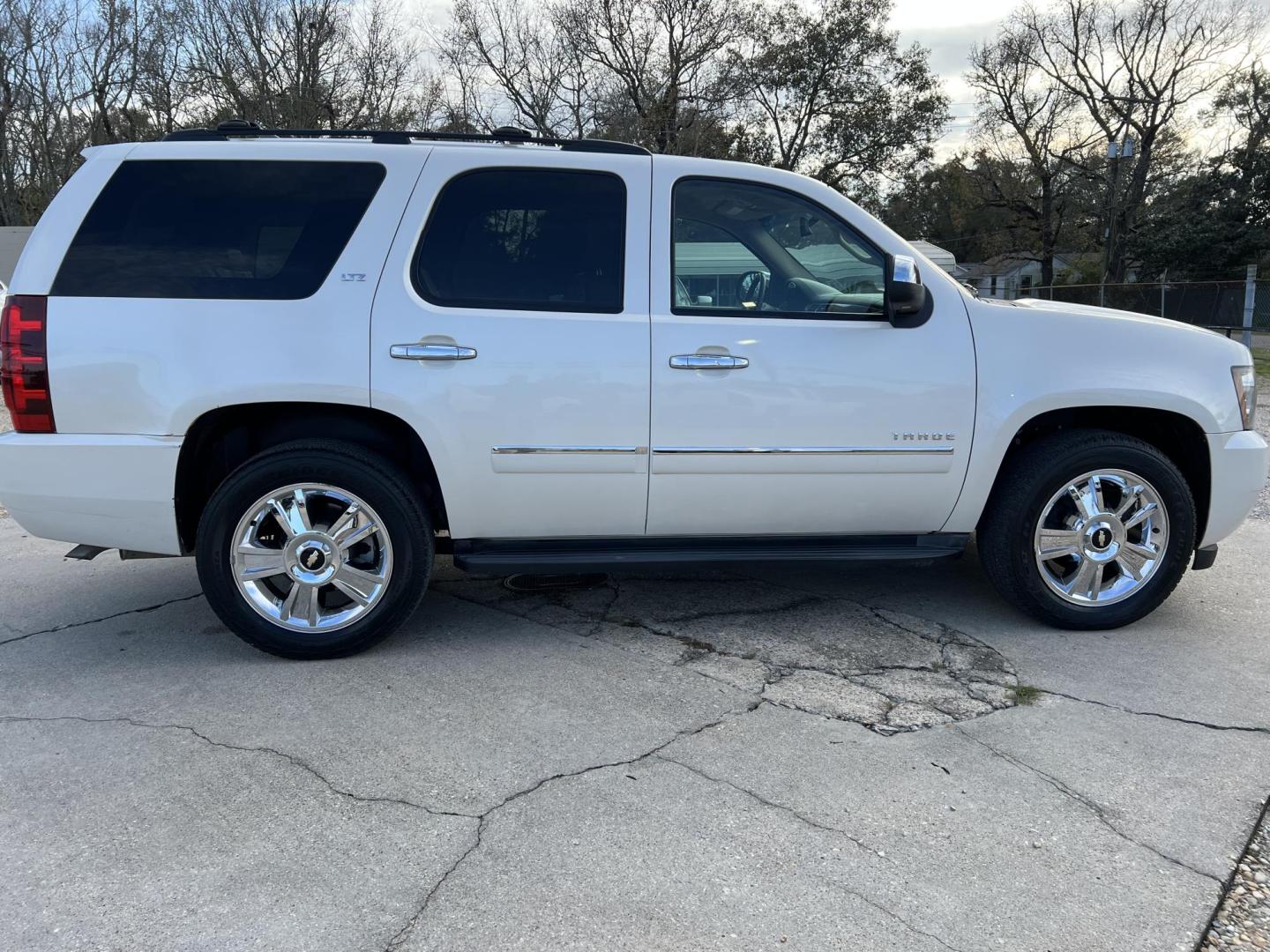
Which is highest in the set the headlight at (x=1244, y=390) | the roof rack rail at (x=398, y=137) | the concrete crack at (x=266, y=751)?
the roof rack rail at (x=398, y=137)

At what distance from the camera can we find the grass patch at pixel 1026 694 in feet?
11.1

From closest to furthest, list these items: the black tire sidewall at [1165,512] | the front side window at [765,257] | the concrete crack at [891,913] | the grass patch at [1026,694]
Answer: the concrete crack at [891,913]
the grass patch at [1026,694]
the front side window at [765,257]
the black tire sidewall at [1165,512]

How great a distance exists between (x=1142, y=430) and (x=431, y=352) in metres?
3.10

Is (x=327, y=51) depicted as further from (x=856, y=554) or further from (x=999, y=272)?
(x=999, y=272)

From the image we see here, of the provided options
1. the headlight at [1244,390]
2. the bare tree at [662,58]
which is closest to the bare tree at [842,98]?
the bare tree at [662,58]

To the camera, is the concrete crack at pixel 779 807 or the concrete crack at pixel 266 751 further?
the concrete crack at pixel 266 751

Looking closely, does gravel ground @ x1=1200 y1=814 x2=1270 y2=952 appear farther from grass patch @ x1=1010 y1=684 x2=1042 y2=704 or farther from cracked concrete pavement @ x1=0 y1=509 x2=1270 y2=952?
grass patch @ x1=1010 y1=684 x2=1042 y2=704

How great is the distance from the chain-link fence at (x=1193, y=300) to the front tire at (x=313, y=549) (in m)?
19.7

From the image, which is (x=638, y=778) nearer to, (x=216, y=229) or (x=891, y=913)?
(x=891, y=913)

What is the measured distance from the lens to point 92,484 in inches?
139

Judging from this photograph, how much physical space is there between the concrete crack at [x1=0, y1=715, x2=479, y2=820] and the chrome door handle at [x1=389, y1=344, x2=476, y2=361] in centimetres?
146

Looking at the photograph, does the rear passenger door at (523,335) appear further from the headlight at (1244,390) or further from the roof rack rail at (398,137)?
the headlight at (1244,390)

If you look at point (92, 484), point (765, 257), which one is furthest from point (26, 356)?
point (765, 257)

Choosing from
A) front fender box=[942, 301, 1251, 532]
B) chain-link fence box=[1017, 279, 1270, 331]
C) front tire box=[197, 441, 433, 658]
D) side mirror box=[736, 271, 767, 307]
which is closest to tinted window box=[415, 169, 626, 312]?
side mirror box=[736, 271, 767, 307]
